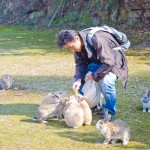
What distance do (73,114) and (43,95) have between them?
2.16m

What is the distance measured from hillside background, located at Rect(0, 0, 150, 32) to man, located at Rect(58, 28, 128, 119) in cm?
1079

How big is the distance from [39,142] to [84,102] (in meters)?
0.93

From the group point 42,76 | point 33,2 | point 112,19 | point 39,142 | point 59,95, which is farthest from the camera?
point 33,2

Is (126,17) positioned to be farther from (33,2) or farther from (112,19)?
(33,2)

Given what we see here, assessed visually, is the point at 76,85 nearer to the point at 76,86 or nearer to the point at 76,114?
the point at 76,86

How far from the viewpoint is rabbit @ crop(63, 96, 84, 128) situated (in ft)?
18.8

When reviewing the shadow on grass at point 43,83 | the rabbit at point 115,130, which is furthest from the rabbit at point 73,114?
the shadow on grass at point 43,83

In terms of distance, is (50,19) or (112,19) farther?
(50,19)

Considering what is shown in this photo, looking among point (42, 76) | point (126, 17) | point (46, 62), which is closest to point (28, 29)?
point (126, 17)

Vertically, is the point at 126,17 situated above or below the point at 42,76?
above

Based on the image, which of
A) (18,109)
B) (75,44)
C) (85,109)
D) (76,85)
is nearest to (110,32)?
(75,44)

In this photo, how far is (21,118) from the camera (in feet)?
21.0

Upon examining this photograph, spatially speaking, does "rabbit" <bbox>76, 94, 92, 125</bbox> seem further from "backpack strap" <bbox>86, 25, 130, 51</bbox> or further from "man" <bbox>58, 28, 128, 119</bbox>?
"backpack strap" <bbox>86, 25, 130, 51</bbox>

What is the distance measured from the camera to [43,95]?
782 centimetres
